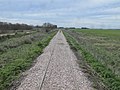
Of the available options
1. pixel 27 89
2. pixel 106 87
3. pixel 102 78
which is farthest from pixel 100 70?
pixel 27 89

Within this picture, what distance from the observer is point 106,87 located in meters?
11.0

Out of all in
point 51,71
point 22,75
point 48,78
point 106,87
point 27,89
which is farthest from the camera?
point 51,71

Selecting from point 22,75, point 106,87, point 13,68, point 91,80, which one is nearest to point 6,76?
point 22,75

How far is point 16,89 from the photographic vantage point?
33.5ft

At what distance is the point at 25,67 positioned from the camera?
1584cm

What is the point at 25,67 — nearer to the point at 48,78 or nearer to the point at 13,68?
the point at 13,68

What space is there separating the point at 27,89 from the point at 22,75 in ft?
10.7

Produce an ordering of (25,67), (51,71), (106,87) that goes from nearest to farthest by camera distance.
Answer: (106,87) → (51,71) → (25,67)

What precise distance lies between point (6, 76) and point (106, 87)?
4938 millimetres

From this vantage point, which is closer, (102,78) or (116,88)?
(116,88)

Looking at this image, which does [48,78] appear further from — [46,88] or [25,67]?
[25,67]

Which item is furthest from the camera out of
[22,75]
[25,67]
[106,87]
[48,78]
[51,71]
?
[25,67]

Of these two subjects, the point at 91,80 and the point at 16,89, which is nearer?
the point at 16,89

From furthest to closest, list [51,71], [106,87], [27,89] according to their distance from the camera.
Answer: [51,71], [106,87], [27,89]
